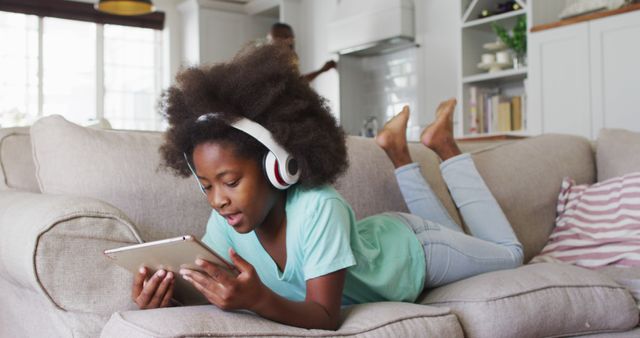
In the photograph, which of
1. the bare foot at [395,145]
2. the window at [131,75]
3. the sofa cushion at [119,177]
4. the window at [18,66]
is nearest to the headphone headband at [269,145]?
the sofa cushion at [119,177]

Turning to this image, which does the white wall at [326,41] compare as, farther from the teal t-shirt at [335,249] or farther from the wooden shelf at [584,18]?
the teal t-shirt at [335,249]

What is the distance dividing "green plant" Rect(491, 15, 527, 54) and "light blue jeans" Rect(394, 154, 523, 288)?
255 cm

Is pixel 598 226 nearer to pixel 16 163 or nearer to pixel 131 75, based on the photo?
pixel 16 163

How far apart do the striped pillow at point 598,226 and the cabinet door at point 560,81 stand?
1.83 metres

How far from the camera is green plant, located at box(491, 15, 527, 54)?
437cm

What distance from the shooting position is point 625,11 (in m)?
3.69

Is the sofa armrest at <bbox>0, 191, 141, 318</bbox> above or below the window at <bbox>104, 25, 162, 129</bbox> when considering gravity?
below

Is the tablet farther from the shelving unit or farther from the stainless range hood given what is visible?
the stainless range hood

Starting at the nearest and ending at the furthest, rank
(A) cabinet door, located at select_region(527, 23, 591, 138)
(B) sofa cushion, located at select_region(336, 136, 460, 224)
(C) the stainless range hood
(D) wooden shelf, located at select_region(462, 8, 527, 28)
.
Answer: (B) sofa cushion, located at select_region(336, 136, 460, 224), (A) cabinet door, located at select_region(527, 23, 591, 138), (D) wooden shelf, located at select_region(462, 8, 527, 28), (C) the stainless range hood

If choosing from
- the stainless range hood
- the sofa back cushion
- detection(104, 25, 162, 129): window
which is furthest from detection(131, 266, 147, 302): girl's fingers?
detection(104, 25, 162, 129): window

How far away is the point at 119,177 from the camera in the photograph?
1533mm

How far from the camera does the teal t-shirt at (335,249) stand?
1.28m

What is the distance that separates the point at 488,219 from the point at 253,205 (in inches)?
36.5

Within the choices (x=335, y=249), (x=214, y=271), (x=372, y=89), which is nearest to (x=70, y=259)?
(x=214, y=271)
